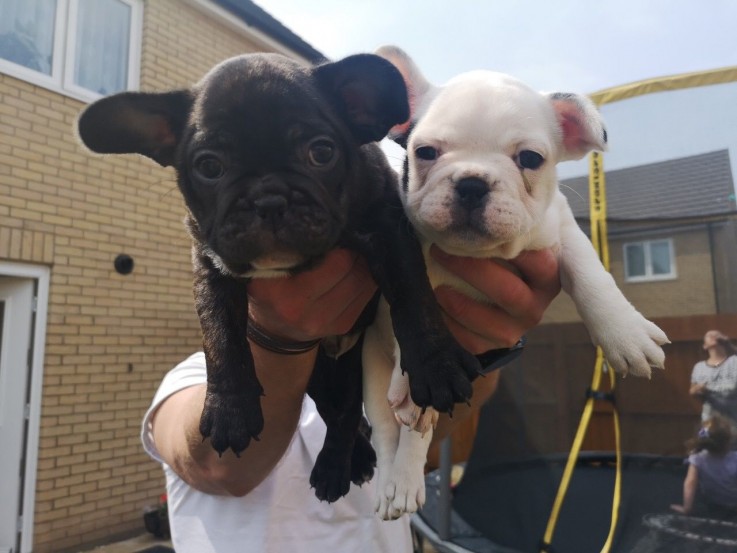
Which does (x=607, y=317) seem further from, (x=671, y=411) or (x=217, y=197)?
(x=671, y=411)

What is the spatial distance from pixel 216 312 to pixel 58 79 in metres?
6.49

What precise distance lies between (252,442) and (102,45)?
702cm

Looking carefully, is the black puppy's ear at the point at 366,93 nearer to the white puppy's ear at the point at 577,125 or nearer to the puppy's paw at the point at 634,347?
the white puppy's ear at the point at 577,125

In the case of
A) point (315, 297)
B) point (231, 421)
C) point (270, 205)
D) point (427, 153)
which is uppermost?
point (427, 153)

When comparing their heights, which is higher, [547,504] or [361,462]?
[361,462]

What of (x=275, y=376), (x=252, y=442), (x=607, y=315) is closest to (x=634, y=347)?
(x=607, y=315)

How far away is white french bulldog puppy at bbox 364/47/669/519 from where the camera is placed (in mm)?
1670

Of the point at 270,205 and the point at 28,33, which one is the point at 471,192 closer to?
the point at 270,205

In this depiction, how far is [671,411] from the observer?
4324 mm

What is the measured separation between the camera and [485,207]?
1.63m

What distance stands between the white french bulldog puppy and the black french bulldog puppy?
13cm

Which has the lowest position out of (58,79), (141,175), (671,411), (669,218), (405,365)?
(671,411)

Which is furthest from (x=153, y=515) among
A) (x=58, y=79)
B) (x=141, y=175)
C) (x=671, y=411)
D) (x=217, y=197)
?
(x=217, y=197)

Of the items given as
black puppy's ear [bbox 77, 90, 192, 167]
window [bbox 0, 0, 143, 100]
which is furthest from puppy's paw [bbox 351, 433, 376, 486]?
window [bbox 0, 0, 143, 100]
